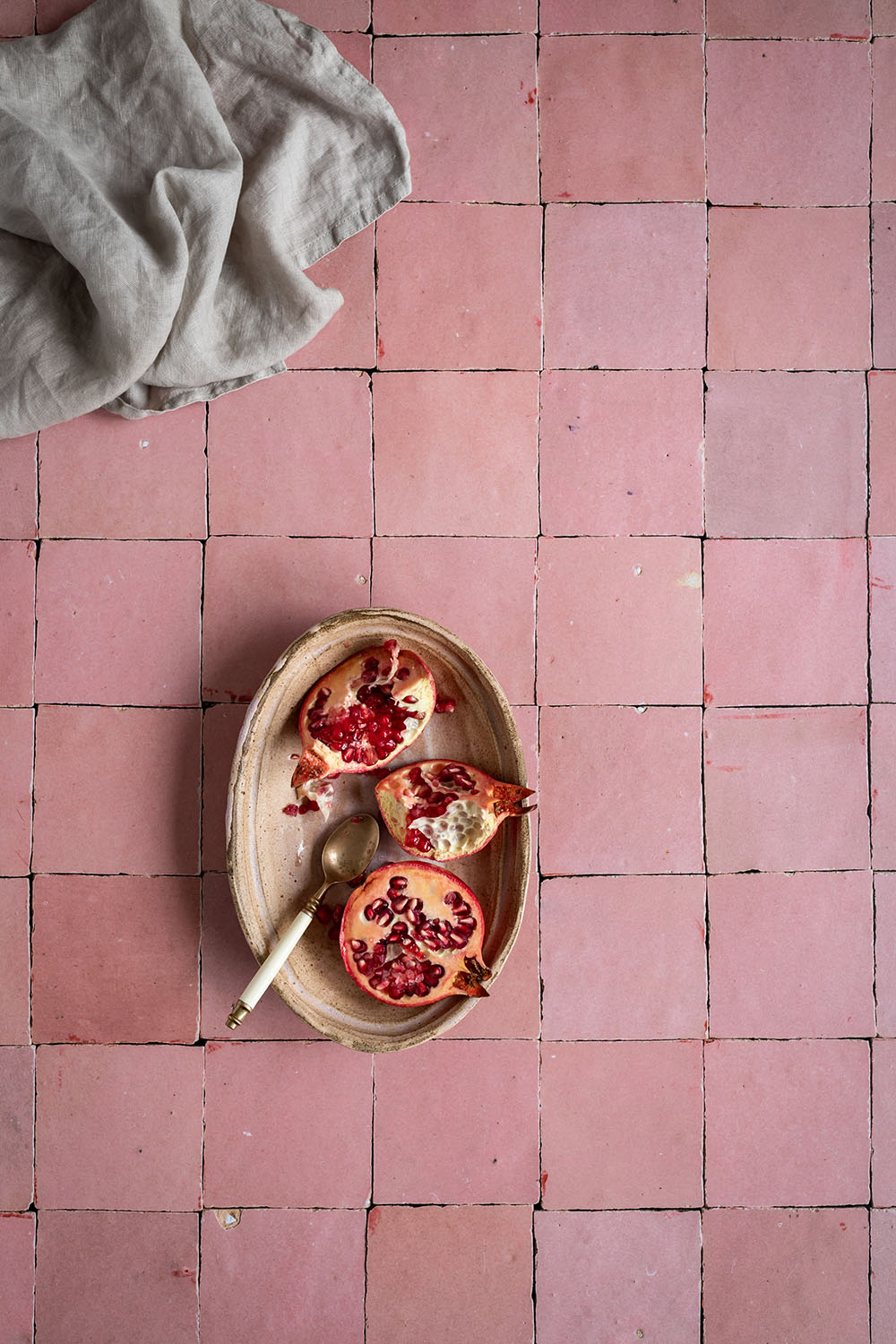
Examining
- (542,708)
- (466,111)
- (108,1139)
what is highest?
(466,111)

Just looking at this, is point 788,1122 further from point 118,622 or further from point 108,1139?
point 118,622

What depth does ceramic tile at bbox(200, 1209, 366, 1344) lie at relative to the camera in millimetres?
1161

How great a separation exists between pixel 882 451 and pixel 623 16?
716 mm

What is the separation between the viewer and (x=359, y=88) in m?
1.11

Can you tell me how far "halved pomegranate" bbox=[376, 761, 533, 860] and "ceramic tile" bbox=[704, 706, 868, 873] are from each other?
1.10 ft

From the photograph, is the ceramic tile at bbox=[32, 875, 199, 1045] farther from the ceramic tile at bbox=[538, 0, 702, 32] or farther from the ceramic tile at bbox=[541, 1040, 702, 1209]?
the ceramic tile at bbox=[538, 0, 702, 32]

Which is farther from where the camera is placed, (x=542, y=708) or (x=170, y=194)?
(x=542, y=708)

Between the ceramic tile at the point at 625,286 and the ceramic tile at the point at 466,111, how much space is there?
10 cm

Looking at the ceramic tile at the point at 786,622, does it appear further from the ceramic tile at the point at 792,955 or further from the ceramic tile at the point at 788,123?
the ceramic tile at the point at 788,123

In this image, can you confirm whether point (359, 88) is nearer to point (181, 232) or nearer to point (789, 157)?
point (181, 232)

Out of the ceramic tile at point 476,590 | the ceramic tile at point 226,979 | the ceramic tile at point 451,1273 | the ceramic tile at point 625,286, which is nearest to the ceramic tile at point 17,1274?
the ceramic tile at point 226,979

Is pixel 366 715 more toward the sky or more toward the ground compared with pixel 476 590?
more toward the ground

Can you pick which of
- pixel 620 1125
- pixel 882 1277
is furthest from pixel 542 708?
pixel 882 1277

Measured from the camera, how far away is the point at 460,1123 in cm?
118
